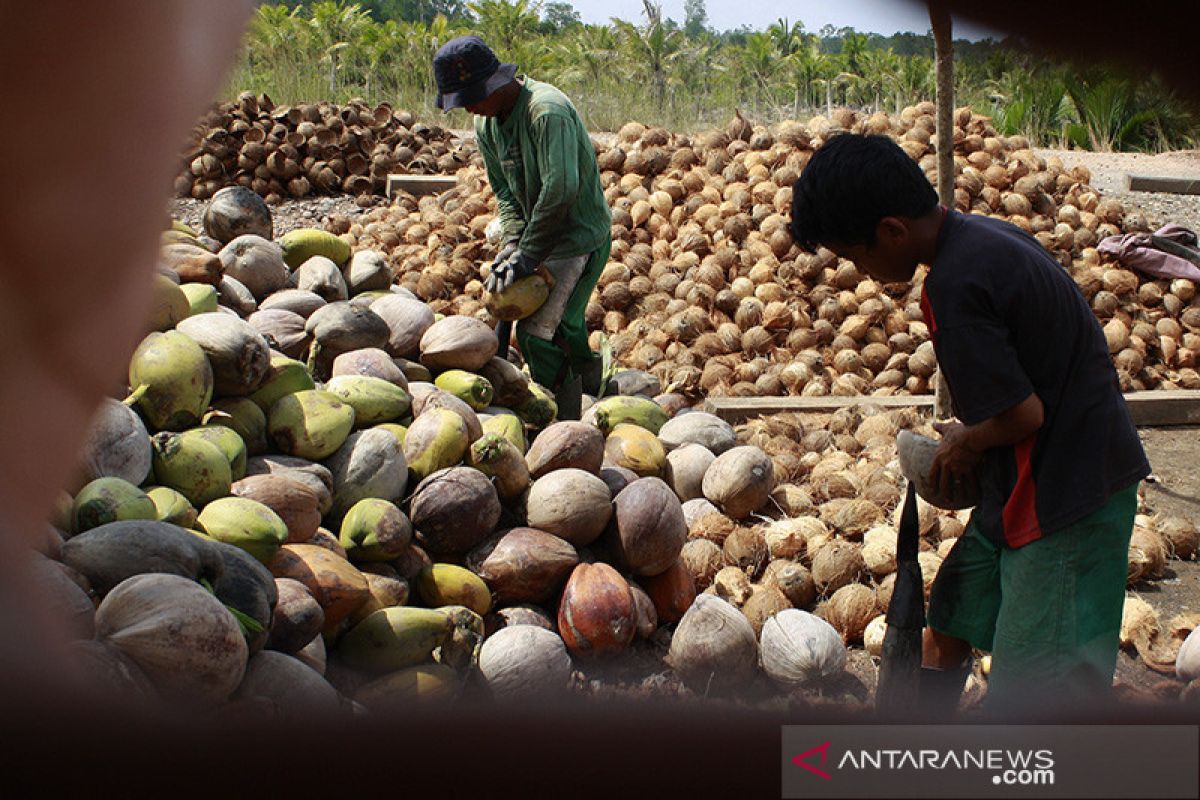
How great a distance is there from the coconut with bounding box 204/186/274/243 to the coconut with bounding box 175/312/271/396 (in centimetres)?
151

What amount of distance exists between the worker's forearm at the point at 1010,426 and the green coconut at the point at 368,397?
2.03 metres

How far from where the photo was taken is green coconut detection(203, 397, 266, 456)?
316 centimetres

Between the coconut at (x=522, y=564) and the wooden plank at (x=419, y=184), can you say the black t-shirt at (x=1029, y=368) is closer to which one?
the coconut at (x=522, y=564)

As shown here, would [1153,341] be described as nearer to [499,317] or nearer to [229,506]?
[499,317]

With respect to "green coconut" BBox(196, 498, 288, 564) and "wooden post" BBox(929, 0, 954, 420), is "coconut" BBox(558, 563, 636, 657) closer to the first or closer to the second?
"green coconut" BBox(196, 498, 288, 564)

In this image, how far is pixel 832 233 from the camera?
7.70 feet

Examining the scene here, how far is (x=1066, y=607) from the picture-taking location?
93.0 inches

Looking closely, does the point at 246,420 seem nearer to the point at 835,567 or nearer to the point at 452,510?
the point at 452,510

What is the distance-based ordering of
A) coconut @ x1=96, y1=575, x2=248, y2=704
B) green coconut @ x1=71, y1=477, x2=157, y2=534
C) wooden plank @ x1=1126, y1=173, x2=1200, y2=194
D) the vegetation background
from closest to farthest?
coconut @ x1=96, y1=575, x2=248, y2=704, green coconut @ x1=71, y1=477, x2=157, y2=534, wooden plank @ x1=1126, y1=173, x2=1200, y2=194, the vegetation background

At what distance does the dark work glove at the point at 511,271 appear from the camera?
4.96m

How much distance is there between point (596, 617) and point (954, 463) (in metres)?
1.24

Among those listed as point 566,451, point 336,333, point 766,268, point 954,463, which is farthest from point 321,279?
point 766,268

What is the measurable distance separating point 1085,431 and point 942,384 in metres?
2.67

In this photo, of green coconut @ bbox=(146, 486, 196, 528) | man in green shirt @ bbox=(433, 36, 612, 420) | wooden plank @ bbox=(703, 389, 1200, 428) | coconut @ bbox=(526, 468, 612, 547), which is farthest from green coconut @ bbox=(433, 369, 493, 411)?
wooden plank @ bbox=(703, 389, 1200, 428)
